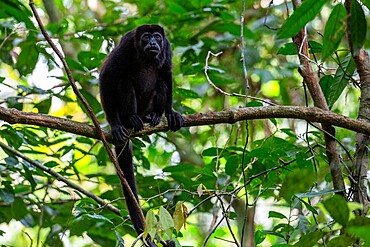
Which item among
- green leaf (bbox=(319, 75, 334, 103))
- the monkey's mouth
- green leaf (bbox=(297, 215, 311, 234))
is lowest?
green leaf (bbox=(297, 215, 311, 234))

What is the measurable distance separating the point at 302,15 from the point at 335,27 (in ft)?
0.40

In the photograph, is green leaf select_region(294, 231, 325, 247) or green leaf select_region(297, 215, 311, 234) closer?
green leaf select_region(294, 231, 325, 247)

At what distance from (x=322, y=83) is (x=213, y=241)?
6001 millimetres

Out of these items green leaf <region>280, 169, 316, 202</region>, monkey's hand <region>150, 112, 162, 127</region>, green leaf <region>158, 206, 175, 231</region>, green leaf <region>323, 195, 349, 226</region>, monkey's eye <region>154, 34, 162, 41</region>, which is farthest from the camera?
monkey's eye <region>154, 34, 162, 41</region>

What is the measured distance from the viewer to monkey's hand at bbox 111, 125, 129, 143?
427cm

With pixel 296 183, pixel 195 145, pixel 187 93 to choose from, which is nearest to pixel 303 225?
pixel 296 183

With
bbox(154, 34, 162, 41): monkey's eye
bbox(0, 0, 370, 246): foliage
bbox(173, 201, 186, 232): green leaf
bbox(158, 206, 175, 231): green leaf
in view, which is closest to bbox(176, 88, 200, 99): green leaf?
bbox(0, 0, 370, 246): foliage

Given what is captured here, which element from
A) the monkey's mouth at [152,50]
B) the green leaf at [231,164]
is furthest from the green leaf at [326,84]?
the monkey's mouth at [152,50]

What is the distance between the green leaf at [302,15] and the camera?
1975 millimetres

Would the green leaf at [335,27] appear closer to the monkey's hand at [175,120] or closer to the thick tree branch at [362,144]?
the thick tree branch at [362,144]

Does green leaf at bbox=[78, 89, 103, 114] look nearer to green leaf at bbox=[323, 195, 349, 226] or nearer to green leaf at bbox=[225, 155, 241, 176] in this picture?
green leaf at bbox=[225, 155, 241, 176]

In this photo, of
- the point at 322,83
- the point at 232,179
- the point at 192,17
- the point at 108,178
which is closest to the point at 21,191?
the point at 108,178

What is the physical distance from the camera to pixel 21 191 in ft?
16.9

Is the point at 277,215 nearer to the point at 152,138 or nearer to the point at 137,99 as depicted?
the point at 137,99
